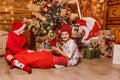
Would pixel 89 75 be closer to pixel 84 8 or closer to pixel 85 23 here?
pixel 85 23

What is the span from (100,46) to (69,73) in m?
1.64

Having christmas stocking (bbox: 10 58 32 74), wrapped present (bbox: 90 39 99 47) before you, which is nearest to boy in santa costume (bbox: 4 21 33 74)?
christmas stocking (bbox: 10 58 32 74)

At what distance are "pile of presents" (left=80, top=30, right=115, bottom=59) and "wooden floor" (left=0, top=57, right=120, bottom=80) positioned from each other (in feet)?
2.28

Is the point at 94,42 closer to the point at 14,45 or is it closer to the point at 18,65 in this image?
the point at 14,45

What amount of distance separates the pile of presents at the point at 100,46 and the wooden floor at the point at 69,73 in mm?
694

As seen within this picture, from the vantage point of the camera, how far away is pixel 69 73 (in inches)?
104

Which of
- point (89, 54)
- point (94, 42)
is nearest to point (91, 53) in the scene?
point (89, 54)

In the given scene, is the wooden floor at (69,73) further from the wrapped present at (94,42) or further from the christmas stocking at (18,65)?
the wrapped present at (94,42)

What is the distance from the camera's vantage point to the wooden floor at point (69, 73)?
2.43 m

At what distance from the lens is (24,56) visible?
112 inches

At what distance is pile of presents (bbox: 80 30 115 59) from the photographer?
3754 millimetres

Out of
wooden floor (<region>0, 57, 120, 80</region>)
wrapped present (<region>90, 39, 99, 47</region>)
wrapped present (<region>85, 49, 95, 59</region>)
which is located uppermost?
wrapped present (<region>90, 39, 99, 47</region>)

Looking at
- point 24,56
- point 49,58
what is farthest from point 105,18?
point 24,56

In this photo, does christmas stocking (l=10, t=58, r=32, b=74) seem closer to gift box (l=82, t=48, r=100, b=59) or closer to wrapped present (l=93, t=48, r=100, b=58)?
gift box (l=82, t=48, r=100, b=59)
